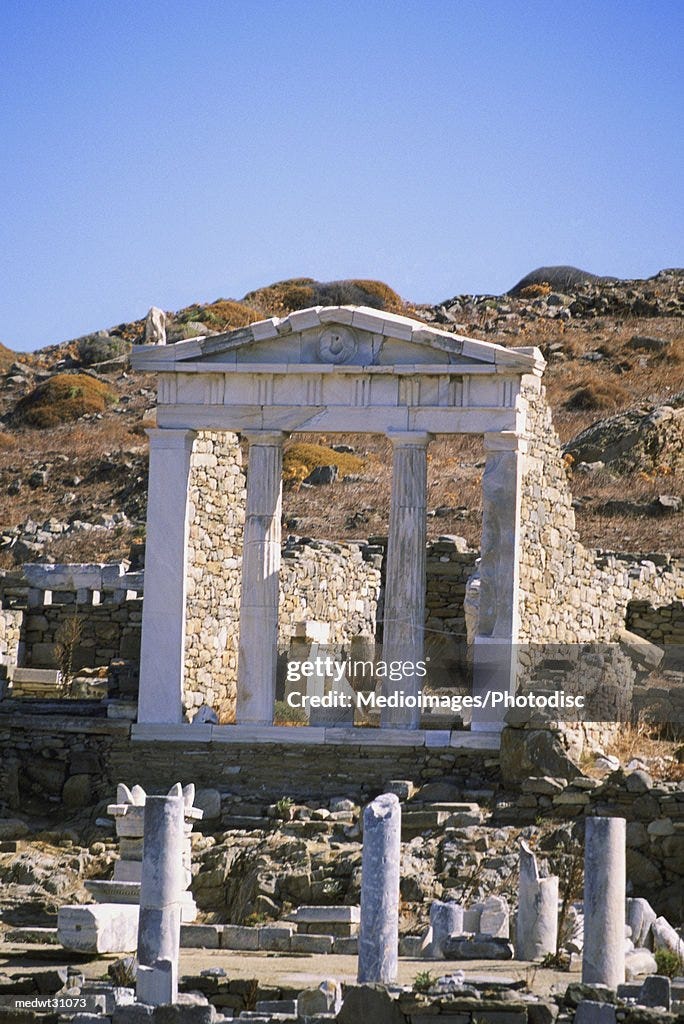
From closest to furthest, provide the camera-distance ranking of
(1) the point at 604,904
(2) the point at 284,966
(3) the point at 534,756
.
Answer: (1) the point at 604,904
(2) the point at 284,966
(3) the point at 534,756

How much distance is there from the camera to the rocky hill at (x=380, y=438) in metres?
38.2

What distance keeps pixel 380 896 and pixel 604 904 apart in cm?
175

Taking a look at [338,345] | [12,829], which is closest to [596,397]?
[338,345]

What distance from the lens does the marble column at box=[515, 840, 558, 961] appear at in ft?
55.7

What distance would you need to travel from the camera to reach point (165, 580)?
25.1 metres

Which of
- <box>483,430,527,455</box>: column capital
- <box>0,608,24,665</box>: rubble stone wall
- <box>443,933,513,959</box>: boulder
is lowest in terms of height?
<box>443,933,513,959</box>: boulder

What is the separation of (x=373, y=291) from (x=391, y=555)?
125ft

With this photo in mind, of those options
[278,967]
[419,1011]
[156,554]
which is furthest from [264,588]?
[419,1011]

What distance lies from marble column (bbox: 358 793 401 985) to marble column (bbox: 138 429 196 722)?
875cm

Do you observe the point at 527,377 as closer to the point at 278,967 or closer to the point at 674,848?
the point at 674,848

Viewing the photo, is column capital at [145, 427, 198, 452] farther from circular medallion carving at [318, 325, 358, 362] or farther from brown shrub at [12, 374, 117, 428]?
brown shrub at [12, 374, 117, 428]

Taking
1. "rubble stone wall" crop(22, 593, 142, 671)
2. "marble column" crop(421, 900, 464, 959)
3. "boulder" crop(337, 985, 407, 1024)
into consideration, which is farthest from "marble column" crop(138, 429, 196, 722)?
"boulder" crop(337, 985, 407, 1024)

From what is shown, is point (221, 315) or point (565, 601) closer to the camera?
point (565, 601)

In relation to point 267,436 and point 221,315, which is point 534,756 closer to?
point 267,436
